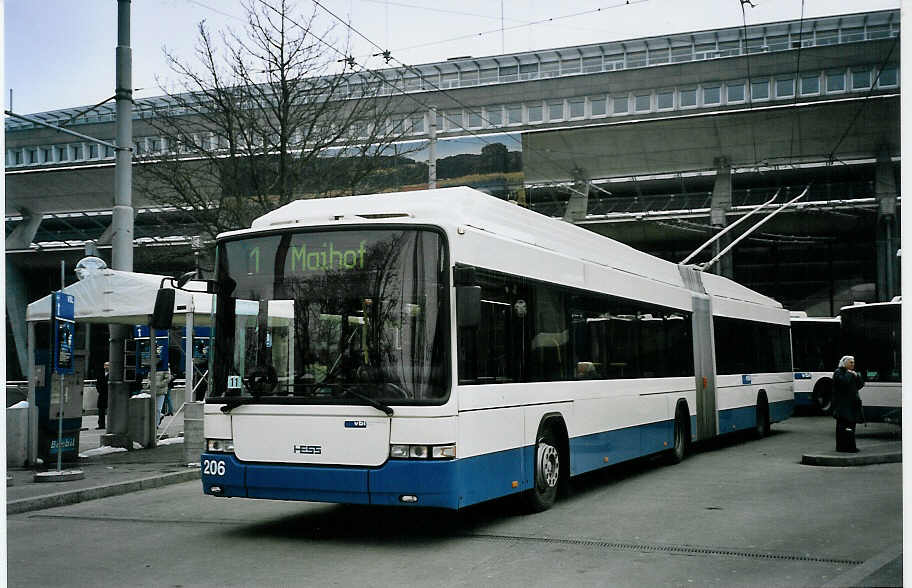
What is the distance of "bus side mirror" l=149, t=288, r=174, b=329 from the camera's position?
37.2 ft

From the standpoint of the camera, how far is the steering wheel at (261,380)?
9180mm

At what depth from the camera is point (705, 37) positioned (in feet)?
71.0

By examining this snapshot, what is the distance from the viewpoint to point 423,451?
8.67 m

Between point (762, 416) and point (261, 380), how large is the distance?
13.7m

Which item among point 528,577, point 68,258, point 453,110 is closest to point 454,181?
point 453,110

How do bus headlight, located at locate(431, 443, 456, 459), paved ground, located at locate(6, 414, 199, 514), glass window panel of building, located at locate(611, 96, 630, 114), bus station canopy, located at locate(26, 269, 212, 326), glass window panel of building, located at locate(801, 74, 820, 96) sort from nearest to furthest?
1. bus headlight, located at locate(431, 443, 456, 459)
2. paved ground, located at locate(6, 414, 199, 514)
3. bus station canopy, located at locate(26, 269, 212, 326)
4. glass window panel of building, located at locate(801, 74, 820, 96)
5. glass window panel of building, located at locate(611, 96, 630, 114)

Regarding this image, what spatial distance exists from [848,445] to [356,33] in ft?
36.4

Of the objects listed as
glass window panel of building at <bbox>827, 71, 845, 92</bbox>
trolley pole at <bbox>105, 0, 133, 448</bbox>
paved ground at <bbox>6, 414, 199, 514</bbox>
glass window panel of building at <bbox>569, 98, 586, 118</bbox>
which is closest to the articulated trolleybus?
paved ground at <bbox>6, 414, 199, 514</bbox>

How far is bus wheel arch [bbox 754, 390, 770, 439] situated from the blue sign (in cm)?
1235

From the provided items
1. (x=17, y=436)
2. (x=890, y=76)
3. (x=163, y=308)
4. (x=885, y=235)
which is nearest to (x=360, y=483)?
(x=163, y=308)

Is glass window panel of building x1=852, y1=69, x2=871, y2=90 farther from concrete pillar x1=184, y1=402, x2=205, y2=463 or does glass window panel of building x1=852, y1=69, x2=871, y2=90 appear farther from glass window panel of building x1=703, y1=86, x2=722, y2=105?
glass window panel of building x1=703, y1=86, x2=722, y2=105

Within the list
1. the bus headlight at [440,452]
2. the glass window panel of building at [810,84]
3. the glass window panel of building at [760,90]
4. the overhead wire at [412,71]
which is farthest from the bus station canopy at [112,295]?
the glass window panel of building at [760,90]

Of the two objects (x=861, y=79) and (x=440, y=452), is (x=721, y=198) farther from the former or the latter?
(x=440, y=452)

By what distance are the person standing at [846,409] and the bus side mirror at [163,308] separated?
33.3ft
